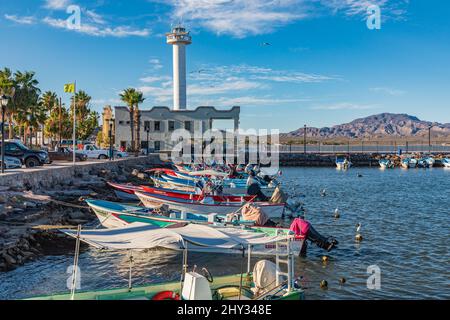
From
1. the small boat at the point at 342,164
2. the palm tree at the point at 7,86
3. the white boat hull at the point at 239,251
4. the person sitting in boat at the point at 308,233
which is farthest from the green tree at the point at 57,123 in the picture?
the person sitting in boat at the point at 308,233

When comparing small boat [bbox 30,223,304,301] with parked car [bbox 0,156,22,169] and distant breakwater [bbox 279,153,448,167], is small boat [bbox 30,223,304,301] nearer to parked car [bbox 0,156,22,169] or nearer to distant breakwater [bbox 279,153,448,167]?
parked car [bbox 0,156,22,169]

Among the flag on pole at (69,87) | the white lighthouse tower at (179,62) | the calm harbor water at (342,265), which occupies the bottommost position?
the calm harbor water at (342,265)

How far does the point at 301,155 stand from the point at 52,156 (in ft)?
201

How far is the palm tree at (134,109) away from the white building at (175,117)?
1.84m

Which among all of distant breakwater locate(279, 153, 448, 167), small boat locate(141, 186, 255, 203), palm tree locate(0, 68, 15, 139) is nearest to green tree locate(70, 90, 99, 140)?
palm tree locate(0, 68, 15, 139)

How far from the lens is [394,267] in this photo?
18.0m

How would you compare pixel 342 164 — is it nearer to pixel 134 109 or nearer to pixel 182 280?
pixel 134 109

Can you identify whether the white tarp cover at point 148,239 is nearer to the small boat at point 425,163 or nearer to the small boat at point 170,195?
the small boat at point 170,195

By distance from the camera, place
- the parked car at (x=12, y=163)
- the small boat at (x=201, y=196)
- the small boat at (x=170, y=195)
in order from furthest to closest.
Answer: the parked car at (x=12, y=163) < the small boat at (x=170, y=195) < the small boat at (x=201, y=196)

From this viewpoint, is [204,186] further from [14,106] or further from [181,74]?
[181,74]

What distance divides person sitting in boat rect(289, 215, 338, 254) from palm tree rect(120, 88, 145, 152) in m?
51.2

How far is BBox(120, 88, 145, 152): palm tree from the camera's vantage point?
232ft

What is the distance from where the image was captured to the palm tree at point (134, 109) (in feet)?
232
